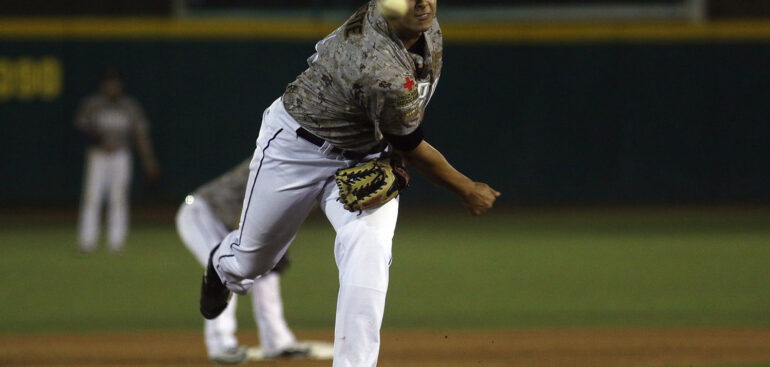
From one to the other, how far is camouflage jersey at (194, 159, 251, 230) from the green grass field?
1.71 meters

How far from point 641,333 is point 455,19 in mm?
10594

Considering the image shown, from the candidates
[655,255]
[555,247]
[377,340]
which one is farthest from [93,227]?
[377,340]

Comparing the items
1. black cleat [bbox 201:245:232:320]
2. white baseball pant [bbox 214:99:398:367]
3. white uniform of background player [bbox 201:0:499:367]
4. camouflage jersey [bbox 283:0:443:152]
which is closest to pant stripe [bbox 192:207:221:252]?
black cleat [bbox 201:245:232:320]

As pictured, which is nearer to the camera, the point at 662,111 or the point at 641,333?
the point at 641,333

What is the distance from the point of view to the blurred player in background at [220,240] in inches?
243

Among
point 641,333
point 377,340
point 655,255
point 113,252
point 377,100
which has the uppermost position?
point 377,100

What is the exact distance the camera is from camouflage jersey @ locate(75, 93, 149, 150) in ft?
38.8

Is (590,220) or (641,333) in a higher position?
(641,333)

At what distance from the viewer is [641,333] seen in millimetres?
Result: 7230

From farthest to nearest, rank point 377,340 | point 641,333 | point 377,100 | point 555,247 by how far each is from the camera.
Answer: point 555,247
point 641,333
point 377,340
point 377,100

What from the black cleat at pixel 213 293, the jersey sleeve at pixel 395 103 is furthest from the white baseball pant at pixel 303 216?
the jersey sleeve at pixel 395 103

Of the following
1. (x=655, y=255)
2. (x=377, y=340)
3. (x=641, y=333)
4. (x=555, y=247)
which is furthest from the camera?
(x=555, y=247)

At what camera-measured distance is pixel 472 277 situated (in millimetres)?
10289

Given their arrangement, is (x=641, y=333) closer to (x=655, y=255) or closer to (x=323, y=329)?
(x=323, y=329)
